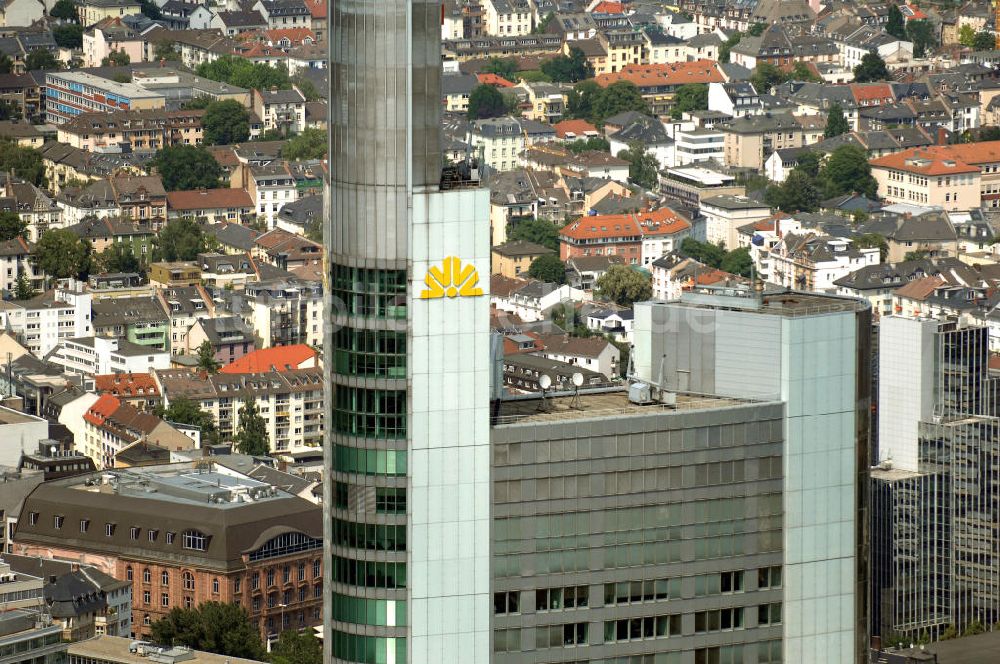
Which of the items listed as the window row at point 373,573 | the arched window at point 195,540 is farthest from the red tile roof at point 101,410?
the window row at point 373,573

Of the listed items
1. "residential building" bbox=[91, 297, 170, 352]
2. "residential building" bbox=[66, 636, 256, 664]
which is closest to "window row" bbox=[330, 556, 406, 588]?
"residential building" bbox=[66, 636, 256, 664]

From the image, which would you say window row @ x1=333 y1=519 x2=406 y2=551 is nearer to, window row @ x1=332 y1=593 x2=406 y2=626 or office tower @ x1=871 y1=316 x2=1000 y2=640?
window row @ x1=332 y1=593 x2=406 y2=626

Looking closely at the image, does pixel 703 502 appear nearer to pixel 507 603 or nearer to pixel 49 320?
pixel 507 603

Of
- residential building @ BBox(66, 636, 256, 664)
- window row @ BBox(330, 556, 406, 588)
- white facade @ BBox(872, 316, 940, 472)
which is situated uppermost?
window row @ BBox(330, 556, 406, 588)

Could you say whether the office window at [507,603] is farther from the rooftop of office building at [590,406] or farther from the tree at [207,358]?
the tree at [207,358]

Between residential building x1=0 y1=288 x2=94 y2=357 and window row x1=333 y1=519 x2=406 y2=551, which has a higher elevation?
window row x1=333 y1=519 x2=406 y2=551

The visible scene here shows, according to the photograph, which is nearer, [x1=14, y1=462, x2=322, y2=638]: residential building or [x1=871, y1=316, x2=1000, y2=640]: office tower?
[x1=14, y1=462, x2=322, y2=638]: residential building

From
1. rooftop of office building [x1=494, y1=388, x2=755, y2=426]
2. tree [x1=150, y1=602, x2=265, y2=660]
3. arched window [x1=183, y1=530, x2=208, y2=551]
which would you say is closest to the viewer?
rooftop of office building [x1=494, y1=388, x2=755, y2=426]
